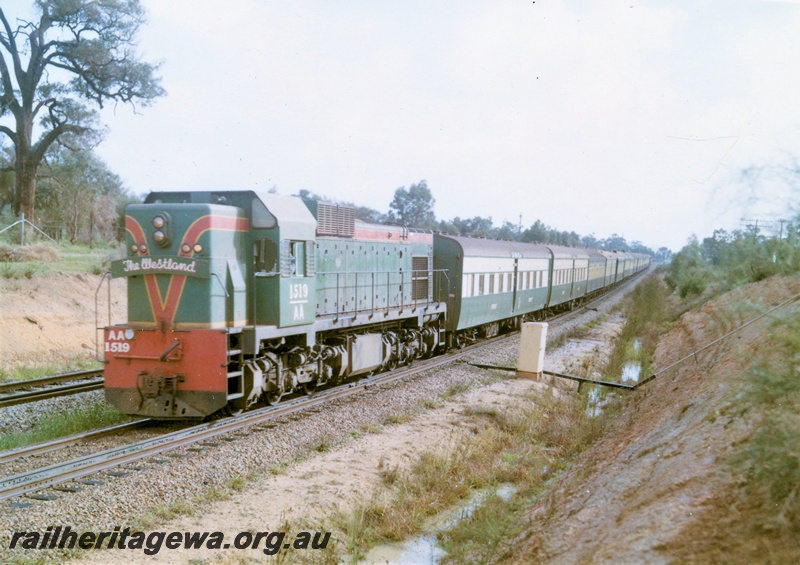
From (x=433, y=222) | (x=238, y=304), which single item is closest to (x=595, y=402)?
(x=238, y=304)

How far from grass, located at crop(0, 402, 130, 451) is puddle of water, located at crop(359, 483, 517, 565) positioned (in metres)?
5.61

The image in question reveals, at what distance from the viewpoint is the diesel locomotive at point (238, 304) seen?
8.84 m

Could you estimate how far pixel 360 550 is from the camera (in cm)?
577

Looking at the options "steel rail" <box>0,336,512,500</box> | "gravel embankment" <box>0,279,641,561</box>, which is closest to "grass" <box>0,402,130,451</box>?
"gravel embankment" <box>0,279,641,561</box>

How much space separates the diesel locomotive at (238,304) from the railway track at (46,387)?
260 centimetres

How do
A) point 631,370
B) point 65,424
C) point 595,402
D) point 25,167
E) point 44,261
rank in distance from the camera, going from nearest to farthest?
point 65,424 < point 595,402 < point 631,370 < point 44,261 < point 25,167

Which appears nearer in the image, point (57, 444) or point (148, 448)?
point (148, 448)

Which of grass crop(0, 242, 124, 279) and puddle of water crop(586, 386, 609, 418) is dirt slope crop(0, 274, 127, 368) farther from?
puddle of water crop(586, 386, 609, 418)

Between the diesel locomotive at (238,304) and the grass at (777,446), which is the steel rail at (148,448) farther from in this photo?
the grass at (777,446)

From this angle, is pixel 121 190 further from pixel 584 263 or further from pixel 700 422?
pixel 700 422

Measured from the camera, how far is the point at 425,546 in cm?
614

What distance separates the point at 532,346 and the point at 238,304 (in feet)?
24.4

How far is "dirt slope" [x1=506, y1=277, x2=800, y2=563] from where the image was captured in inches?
156

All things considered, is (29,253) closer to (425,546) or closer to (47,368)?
(47,368)
